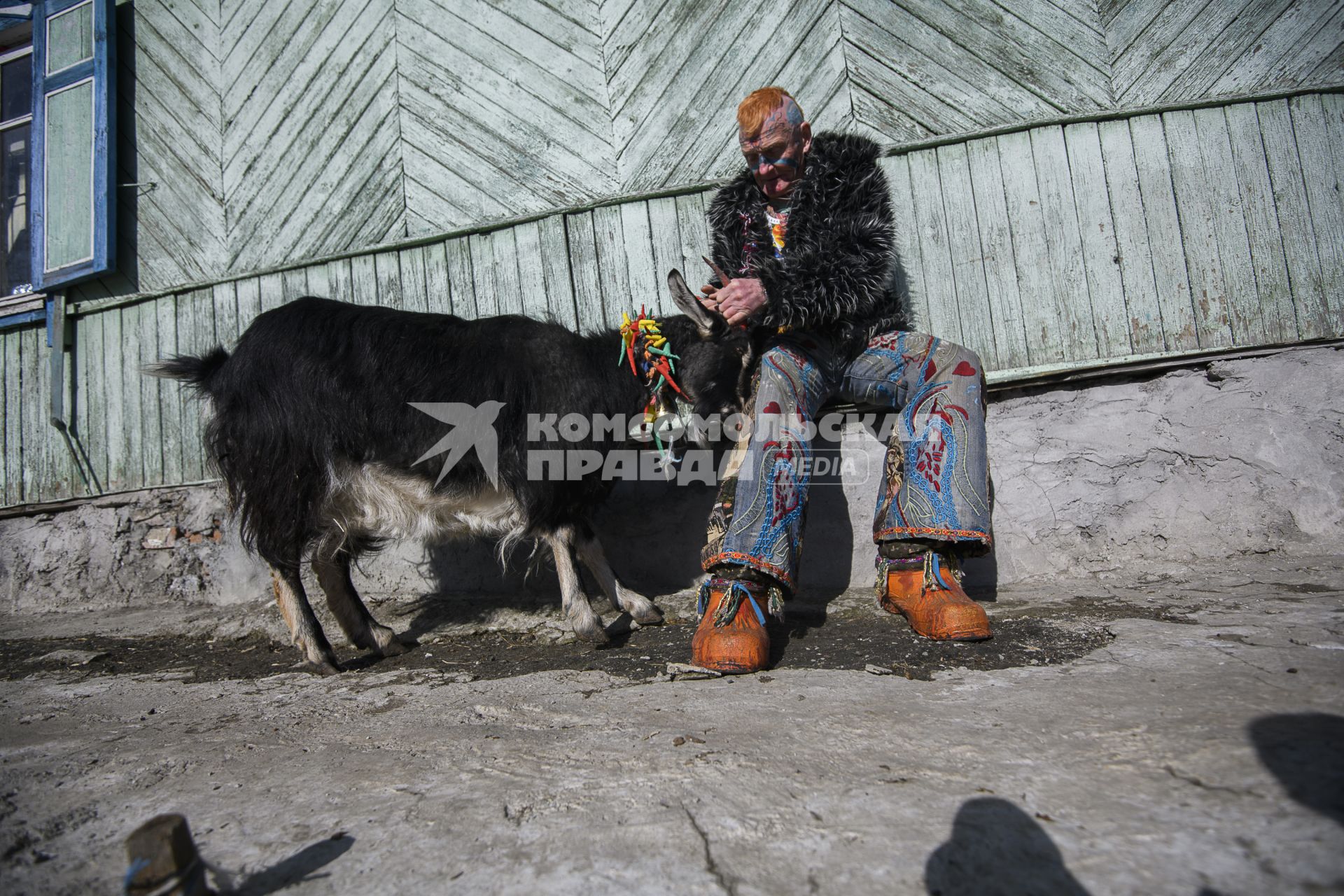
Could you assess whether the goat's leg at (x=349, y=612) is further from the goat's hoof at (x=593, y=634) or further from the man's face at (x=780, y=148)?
the man's face at (x=780, y=148)

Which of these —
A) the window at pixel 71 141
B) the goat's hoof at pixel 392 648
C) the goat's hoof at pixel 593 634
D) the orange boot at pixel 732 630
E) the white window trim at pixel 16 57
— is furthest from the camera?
the white window trim at pixel 16 57

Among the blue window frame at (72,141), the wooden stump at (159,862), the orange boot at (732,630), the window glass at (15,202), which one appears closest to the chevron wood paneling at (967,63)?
the orange boot at (732,630)

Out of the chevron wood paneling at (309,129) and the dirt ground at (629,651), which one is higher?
the chevron wood paneling at (309,129)

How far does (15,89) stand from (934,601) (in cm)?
665

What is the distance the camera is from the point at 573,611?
2.99m

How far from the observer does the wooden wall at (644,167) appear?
322 cm

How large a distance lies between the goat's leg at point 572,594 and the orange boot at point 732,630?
2.20 ft

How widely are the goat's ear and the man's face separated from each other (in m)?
0.49

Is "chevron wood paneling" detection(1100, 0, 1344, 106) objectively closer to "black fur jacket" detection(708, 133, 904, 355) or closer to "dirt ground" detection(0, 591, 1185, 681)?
"black fur jacket" detection(708, 133, 904, 355)

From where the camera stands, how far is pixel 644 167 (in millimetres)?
3830

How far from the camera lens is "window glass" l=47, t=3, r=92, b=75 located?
15.0 feet

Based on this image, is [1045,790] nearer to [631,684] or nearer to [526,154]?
[631,684]

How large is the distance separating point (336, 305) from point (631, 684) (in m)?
1.89

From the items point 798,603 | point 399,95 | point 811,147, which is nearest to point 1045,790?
point 798,603
